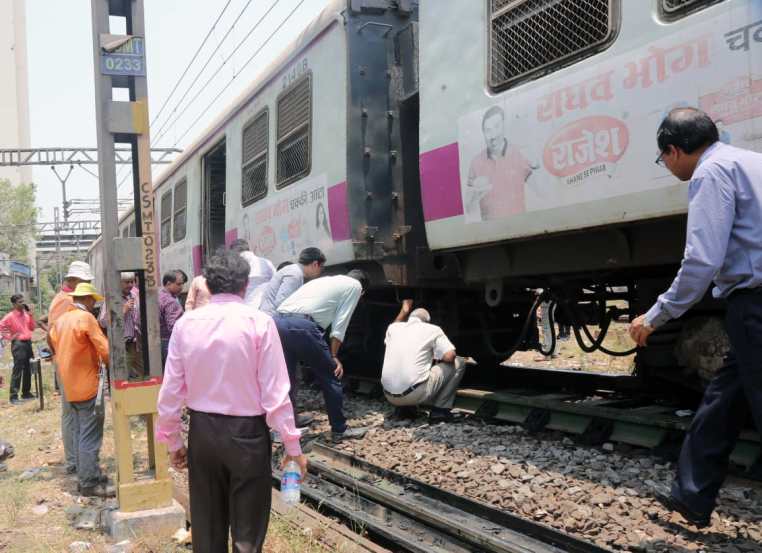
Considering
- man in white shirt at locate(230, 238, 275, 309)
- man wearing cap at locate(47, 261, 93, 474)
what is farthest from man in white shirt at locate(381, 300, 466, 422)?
man wearing cap at locate(47, 261, 93, 474)

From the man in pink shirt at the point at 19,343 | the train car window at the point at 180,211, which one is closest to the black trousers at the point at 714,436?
the train car window at the point at 180,211

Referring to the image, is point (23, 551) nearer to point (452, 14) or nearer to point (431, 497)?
point (431, 497)

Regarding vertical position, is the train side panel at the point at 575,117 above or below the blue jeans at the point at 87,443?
above

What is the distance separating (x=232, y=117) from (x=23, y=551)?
6388mm

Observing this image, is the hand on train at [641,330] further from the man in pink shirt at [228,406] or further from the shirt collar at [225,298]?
the shirt collar at [225,298]

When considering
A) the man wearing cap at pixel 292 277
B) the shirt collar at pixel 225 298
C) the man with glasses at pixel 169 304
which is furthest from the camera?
the man with glasses at pixel 169 304

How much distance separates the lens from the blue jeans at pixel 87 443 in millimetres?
5305

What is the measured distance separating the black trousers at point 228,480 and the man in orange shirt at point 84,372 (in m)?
2.74

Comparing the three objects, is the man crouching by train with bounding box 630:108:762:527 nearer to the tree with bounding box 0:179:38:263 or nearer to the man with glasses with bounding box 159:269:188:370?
the man with glasses with bounding box 159:269:188:370

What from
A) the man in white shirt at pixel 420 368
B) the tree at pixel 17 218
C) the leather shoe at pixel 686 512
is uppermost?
the tree at pixel 17 218

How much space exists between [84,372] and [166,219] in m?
8.81

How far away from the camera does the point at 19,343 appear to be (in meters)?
12.7

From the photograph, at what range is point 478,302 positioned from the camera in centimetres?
736

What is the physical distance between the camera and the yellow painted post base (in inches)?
168
